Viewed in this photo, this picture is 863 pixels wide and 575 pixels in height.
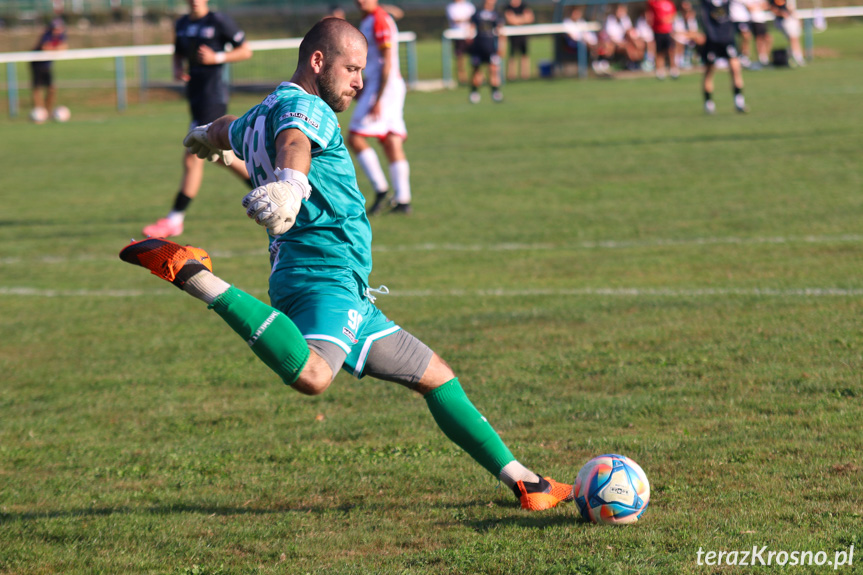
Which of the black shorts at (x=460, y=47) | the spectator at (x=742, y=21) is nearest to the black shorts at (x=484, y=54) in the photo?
the black shorts at (x=460, y=47)

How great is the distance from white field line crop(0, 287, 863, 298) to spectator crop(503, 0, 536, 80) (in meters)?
24.7

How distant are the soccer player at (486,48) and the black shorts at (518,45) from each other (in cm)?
433

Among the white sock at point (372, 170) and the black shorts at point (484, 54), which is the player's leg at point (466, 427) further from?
the black shorts at point (484, 54)

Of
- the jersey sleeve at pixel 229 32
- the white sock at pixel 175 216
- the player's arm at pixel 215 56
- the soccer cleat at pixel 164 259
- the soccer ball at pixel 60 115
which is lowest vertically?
the soccer ball at pixel 60 115

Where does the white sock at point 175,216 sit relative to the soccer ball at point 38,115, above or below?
above

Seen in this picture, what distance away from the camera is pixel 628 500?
392 cm

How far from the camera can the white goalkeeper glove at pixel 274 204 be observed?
316 cm

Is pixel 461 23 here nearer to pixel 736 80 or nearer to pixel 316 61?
pixel 736 80

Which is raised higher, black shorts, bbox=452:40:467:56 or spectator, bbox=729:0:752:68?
spectator, bbox=729:0:752:68

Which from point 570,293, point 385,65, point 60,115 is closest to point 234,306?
point 570,293

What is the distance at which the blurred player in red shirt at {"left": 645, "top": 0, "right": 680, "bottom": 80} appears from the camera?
3055cm

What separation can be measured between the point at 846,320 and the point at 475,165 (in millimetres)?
9122

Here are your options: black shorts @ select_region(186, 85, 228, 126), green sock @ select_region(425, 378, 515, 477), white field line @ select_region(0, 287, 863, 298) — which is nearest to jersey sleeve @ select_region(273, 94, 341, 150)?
green sock @ select_region(425, 378, 515, 477)

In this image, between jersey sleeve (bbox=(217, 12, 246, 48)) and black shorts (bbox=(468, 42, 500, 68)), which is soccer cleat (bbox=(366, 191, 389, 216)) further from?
black shorts (bbox=(468, 42, 500, 68))
